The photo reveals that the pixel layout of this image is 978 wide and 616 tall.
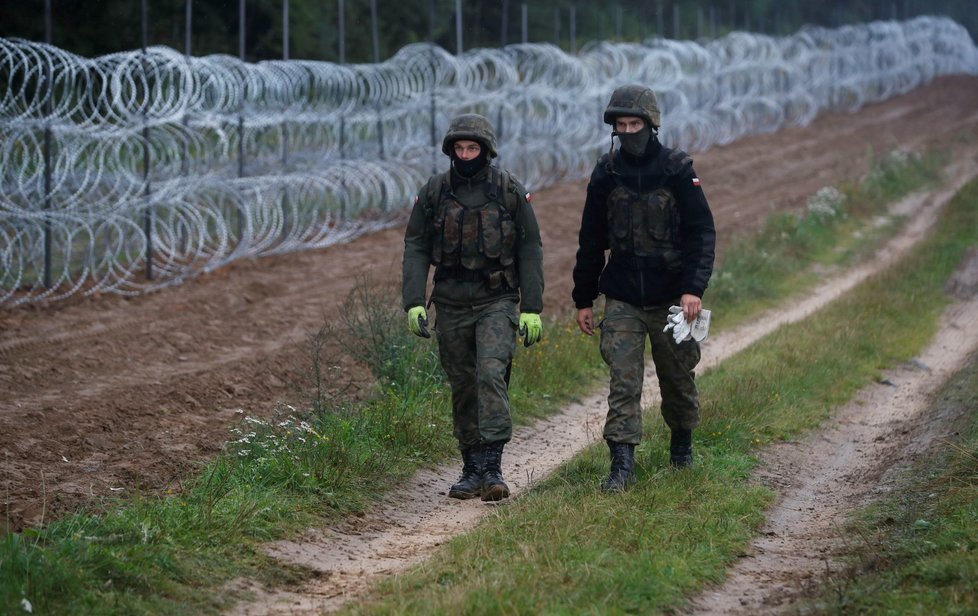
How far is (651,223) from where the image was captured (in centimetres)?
645

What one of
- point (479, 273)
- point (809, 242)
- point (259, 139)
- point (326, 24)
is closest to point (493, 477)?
point (479, 273)

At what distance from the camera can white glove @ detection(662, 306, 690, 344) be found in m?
6.34

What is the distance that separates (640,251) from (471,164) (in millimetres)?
995

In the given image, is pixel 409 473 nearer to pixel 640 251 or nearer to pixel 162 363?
pixel 640 251

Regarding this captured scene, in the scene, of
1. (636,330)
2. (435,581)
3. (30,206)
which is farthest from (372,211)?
(435,581)

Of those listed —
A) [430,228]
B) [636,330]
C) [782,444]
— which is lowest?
[782,444]

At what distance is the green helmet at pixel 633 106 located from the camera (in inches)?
251

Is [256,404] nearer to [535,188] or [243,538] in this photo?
[243,538]

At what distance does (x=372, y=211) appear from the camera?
63.3 ft

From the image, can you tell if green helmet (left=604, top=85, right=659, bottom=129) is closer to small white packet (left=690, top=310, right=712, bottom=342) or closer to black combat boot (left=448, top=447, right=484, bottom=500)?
small white packet (left=690, top=310, right=712, bottom=342)

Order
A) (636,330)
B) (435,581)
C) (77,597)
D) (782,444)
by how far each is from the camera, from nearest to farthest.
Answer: (77,597), (435,581), (636,330), (782,444)

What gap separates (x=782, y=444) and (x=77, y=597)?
4.93 meters

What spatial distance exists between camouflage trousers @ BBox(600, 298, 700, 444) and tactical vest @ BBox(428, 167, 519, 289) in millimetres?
621

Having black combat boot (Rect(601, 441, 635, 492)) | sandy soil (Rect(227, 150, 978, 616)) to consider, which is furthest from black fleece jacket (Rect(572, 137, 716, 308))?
sandy soil (Rect(227, 150, 978, 616))
